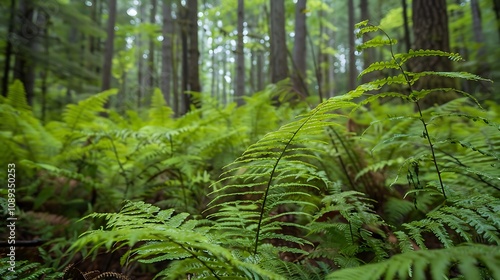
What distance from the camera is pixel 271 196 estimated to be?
1.22 meters

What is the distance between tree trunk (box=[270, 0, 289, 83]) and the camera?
5.62 metres

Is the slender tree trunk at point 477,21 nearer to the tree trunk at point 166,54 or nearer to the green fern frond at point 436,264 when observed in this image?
the tree trunk at point 166,54

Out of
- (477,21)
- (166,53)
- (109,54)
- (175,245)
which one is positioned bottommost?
(175,245)

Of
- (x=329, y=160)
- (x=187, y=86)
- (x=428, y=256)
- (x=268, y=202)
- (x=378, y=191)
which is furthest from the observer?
(x=187, y=86)

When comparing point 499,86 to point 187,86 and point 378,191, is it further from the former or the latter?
point 187,86

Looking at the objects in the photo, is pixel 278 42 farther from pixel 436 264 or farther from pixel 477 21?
pixel 477 21

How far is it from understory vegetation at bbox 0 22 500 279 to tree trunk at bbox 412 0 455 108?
371 millimetres

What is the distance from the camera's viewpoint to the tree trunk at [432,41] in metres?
3.73

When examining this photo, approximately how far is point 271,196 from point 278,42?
5069 mm

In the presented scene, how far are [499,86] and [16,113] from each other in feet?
24.2

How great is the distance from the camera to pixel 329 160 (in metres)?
2.54

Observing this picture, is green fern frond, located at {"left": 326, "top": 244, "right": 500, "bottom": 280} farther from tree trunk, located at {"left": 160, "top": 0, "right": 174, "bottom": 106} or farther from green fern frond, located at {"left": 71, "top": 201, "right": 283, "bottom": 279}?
tree trunk, located at {"left": 160, "top": 0, "right": 174, "bottom": 106}

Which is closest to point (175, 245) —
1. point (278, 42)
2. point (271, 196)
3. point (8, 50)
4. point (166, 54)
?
point (271, 196)

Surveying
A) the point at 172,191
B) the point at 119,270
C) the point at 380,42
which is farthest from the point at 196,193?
the point at 380,42
